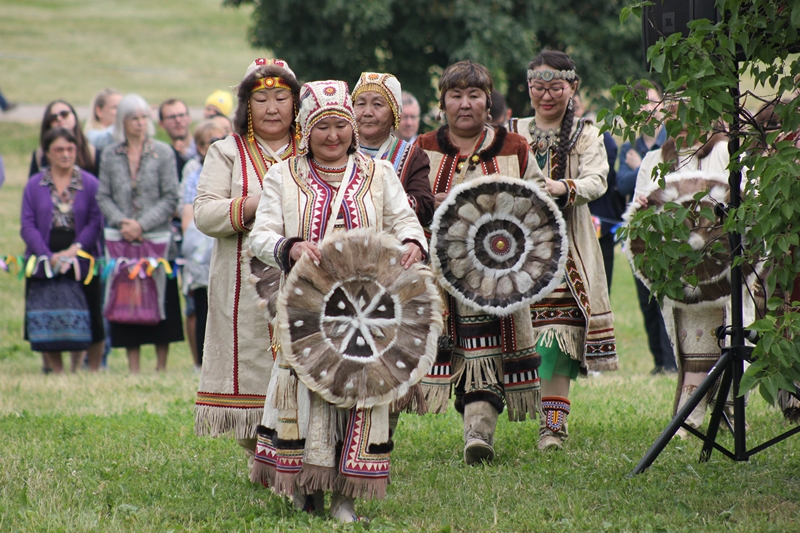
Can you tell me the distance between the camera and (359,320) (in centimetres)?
455

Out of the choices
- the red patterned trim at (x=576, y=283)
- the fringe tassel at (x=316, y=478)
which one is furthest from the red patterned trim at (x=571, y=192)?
the fringe tassel at (x=316, y=478)

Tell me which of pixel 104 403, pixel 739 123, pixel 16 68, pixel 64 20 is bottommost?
pixel 104 403

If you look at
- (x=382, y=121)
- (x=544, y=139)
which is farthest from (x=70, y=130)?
(x=544, y=139)

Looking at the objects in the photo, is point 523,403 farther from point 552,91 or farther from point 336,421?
point 552,91

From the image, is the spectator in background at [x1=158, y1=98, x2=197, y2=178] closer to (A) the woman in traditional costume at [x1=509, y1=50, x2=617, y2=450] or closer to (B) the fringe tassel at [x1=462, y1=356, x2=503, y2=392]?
(A) the woman in traditional costume at [x1=509, y1=50, x2=617, y2=450]

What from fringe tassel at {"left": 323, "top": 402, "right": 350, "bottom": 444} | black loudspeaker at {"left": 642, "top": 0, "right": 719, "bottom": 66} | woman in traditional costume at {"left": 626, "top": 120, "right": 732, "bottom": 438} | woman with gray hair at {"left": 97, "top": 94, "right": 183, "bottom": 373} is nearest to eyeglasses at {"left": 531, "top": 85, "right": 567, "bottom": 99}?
woman in traditional costume at {"left": 626, "top": 120, "right": 732, "bottom": 438}

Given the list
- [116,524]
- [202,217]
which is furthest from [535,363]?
[116,524]

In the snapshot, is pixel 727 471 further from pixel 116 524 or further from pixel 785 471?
pixel 116 524

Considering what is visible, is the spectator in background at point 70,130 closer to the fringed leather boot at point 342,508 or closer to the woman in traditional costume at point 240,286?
the woman in traditional costume at point 240,286

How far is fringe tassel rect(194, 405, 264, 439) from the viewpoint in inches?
212

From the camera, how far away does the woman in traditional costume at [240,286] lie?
539cm

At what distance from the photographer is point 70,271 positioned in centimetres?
1003

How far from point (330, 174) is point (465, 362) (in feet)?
5.44

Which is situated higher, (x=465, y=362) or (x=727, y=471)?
(x=465, y=362)
